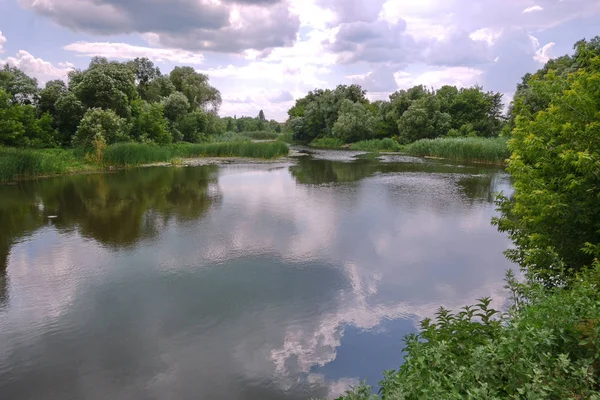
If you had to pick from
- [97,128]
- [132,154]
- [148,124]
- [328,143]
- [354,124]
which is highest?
[354,124]

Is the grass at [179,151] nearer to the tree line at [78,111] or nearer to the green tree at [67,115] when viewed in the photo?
the tree line at [78,111]

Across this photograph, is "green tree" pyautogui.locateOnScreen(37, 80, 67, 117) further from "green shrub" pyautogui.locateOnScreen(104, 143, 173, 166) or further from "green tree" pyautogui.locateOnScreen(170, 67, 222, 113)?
"green tree" pyautogui.locateOnScreen(170, 67, 222, 113)

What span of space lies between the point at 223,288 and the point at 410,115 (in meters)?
41.3

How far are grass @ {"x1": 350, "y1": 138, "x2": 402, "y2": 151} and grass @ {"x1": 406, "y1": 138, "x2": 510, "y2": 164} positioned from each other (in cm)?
592

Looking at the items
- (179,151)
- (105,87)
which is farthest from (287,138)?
(105,87)

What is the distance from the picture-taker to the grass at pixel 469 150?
28.5 m

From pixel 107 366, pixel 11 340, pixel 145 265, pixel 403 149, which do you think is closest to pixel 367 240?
pixel 145 265

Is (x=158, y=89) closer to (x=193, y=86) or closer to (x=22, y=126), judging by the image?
(x=193, y=86)

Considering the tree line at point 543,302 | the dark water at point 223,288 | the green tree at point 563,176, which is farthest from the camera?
the green tree at point 563,176

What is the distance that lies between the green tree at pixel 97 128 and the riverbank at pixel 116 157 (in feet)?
2.73

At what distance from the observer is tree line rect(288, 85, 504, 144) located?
44344 millimetres

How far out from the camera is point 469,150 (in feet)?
101

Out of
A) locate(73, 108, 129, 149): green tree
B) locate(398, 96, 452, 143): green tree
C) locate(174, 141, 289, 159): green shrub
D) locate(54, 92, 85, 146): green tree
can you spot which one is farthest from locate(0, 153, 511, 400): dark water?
locate(398, 96, 452, 143): green tree

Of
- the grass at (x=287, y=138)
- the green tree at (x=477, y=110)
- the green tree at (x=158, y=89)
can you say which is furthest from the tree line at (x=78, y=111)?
the grass at (x=287, y=138)
